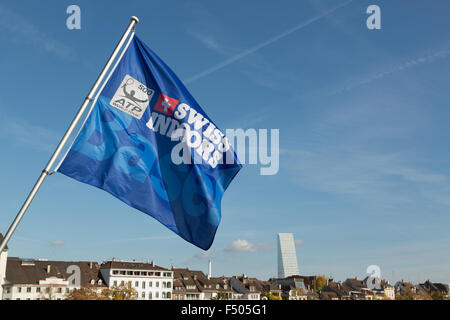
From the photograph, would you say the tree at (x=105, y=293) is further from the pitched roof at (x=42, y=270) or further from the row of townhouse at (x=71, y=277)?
the pitched roof at (x=42, y=270)

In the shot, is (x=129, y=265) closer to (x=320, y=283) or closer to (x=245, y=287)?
(x=245, y=287)

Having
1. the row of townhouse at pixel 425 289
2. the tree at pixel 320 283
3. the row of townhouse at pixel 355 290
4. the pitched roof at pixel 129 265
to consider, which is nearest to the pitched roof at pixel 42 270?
the pitched roof at pixel 129 265

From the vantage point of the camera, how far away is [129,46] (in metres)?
10.0

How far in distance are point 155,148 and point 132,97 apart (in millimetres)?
1227

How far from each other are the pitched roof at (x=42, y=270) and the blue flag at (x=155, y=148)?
321ft

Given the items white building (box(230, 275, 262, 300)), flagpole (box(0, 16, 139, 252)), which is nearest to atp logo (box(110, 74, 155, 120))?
flagpole (box(0, 16, 139, 252))

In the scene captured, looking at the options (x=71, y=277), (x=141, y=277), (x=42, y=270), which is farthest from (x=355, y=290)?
(x=42, y=270)

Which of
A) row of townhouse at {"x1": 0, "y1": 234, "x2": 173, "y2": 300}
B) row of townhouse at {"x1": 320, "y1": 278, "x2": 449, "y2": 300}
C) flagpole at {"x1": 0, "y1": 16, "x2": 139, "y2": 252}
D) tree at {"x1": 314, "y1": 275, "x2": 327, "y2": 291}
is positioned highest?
flagpole at {"x1": 0, "y1": 16, "x2": 139, "y2": 252}

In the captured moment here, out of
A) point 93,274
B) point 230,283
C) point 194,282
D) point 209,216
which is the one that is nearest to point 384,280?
point 230,283

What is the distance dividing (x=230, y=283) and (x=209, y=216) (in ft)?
447

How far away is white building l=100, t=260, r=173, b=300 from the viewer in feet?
363

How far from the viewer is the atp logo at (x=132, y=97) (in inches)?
385

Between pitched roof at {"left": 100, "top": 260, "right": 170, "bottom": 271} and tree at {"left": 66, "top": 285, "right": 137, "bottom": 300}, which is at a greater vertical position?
pitched roof at {"left": 100, "top": 260, "right": 170, "bottom": 271}

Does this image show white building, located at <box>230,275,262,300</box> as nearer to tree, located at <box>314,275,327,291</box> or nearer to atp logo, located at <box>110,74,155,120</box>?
tree, located at <box>314,275,327,291</box>
